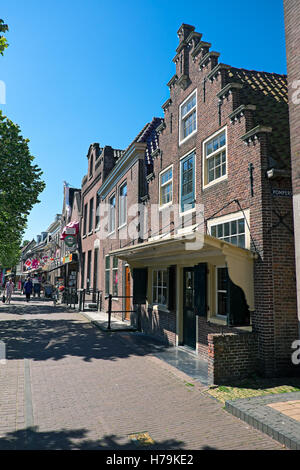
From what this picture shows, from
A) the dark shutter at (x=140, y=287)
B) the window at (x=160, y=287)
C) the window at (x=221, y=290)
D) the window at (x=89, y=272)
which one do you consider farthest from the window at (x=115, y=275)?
the window at (x=221, y=290)

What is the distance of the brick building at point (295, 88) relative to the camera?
6.81 meters

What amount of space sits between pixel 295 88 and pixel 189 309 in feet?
20.9

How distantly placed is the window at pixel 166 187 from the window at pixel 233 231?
3.56m

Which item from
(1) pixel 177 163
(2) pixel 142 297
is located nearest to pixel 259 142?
(1) pixel 177 163

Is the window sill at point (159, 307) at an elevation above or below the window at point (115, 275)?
below

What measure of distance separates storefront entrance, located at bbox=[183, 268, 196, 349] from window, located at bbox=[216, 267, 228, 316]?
1.24m

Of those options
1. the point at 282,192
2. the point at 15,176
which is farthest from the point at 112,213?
the point at 282,192

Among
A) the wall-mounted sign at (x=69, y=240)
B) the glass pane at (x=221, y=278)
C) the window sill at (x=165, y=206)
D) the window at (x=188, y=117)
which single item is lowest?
the glass pane at (x=221, y=278)

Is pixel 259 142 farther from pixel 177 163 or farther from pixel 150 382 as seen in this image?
pixel 150 382

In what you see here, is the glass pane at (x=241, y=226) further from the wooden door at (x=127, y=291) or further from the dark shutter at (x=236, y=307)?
the wooden door at (x=127, y=291)

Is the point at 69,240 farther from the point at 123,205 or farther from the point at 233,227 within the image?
the point at 233,227

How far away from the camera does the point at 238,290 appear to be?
23.9ft

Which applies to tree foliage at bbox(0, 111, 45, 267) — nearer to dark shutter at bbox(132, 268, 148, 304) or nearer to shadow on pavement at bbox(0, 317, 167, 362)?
shadow on pavement at bbox(0, 317, 167, 362)
